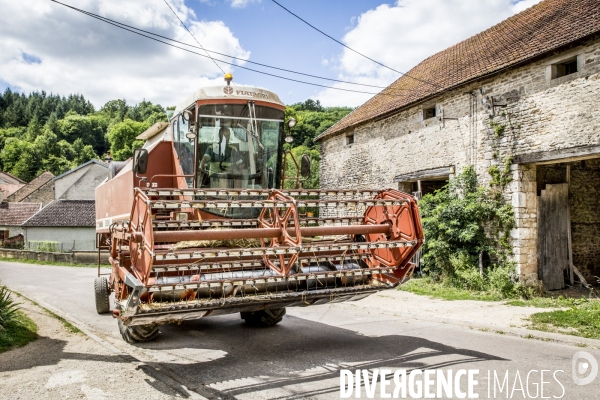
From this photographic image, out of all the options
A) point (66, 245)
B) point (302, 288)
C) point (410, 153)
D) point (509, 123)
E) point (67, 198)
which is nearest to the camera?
point (302, 288)

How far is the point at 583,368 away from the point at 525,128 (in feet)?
24.4

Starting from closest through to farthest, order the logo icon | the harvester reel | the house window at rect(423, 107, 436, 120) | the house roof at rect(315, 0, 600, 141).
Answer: the logo icon, the harvester reel, the house roof at rect(315, 0, 600, 141), the house window at rect(423, 107, 436, 120)

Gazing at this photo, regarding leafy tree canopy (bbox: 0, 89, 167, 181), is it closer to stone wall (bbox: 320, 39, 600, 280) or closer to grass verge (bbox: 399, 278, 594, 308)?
stone wall (bbox: 320, 39, 600, 280)

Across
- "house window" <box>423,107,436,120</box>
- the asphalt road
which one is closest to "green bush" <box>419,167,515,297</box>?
"house window" <box>423,107,436,120</box>

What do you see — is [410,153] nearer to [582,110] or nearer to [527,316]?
[582,110]

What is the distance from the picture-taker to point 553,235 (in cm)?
1320

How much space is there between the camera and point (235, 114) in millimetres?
7613

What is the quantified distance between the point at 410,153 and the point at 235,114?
9.35 m

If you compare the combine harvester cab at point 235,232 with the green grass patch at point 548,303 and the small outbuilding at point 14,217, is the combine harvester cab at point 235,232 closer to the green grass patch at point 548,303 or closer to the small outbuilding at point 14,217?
the green grass patch at point 548,303

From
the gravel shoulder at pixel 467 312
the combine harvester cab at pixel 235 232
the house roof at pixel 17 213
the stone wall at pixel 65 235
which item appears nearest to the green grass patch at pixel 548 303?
the gravel shoulder at pixel 467 312

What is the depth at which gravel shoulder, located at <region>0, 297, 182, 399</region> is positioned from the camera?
15.3 ft

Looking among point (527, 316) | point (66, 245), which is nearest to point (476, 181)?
point (527, 316)

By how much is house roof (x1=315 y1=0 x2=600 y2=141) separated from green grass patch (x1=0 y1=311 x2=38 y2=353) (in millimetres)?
11750

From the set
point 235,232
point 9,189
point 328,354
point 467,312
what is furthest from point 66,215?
point 235,232
